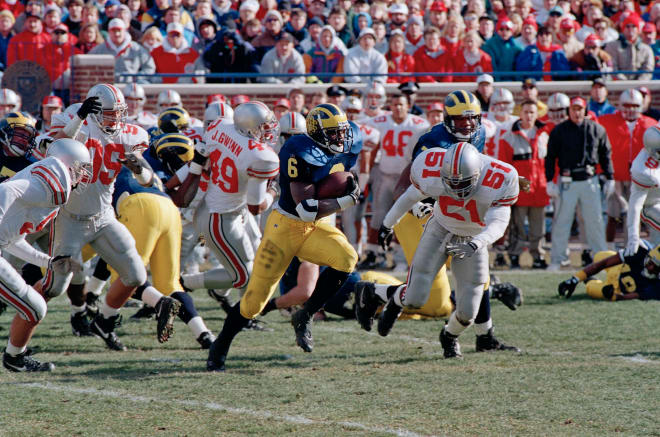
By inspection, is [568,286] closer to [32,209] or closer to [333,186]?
[333,186]

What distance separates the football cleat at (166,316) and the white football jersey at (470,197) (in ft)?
5.60

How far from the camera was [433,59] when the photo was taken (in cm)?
1368

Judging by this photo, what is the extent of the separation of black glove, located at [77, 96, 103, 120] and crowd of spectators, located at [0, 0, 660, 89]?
6.41 m

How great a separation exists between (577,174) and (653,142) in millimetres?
2622

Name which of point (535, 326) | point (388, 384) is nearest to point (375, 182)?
point (535, 326)

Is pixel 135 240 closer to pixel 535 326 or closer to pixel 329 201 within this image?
pixel 329 201

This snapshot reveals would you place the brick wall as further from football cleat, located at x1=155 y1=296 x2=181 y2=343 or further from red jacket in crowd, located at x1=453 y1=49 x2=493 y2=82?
football cleat, located at x1=155 y1=296 x2=181 y2=343

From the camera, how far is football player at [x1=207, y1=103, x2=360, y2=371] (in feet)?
20.7

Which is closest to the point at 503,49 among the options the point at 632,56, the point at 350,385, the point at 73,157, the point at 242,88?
the point at 632,56

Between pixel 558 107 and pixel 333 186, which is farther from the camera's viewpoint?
pixel 558 107

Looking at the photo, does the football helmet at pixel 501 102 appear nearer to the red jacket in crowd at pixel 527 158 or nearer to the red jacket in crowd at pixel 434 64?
the red jacket in crowd at pixel 527 158

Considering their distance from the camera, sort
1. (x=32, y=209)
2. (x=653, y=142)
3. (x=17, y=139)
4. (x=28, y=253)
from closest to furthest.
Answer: (x=32, y=209)
(x=28, y=253)
(x=17, y=139)
(x=653, y=142)

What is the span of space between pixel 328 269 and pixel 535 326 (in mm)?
2226

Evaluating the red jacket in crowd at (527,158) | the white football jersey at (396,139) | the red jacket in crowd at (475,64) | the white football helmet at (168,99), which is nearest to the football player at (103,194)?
the white football helmet at (168,99)
